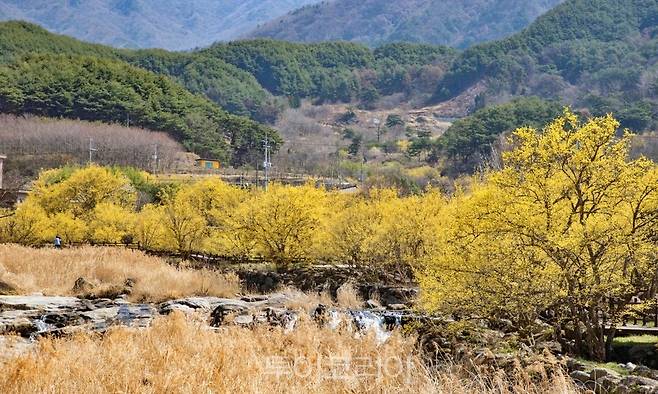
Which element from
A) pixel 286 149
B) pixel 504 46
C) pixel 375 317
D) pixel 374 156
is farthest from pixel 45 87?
pixel 504 46

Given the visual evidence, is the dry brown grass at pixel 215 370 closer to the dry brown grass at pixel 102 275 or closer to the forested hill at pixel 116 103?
the dry brown grass at pixel 102 275

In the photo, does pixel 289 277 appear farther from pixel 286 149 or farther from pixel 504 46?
pixel 504 46

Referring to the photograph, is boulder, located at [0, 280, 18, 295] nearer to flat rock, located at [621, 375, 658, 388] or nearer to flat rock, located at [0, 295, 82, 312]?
flat rock, located at [0, 295, 82, 312]

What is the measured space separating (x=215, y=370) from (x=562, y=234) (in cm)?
836

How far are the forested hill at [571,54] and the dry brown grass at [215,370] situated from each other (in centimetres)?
15801

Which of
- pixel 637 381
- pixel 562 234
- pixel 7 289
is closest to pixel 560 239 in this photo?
pixel 562 234

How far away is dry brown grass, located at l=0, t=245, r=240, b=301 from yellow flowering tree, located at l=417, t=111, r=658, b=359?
12419mm

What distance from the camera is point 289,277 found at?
1174 inches

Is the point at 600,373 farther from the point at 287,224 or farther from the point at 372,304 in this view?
the point at 287,224

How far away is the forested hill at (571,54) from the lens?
16712 centimetres

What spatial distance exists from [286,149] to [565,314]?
10933 cm

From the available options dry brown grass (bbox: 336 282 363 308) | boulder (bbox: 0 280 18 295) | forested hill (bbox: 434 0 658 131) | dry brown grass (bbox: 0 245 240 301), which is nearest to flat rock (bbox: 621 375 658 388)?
dry brown grass (bbox: 336 282 363 308)

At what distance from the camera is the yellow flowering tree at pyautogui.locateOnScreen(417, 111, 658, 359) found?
507 inches

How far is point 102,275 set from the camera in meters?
25.0
